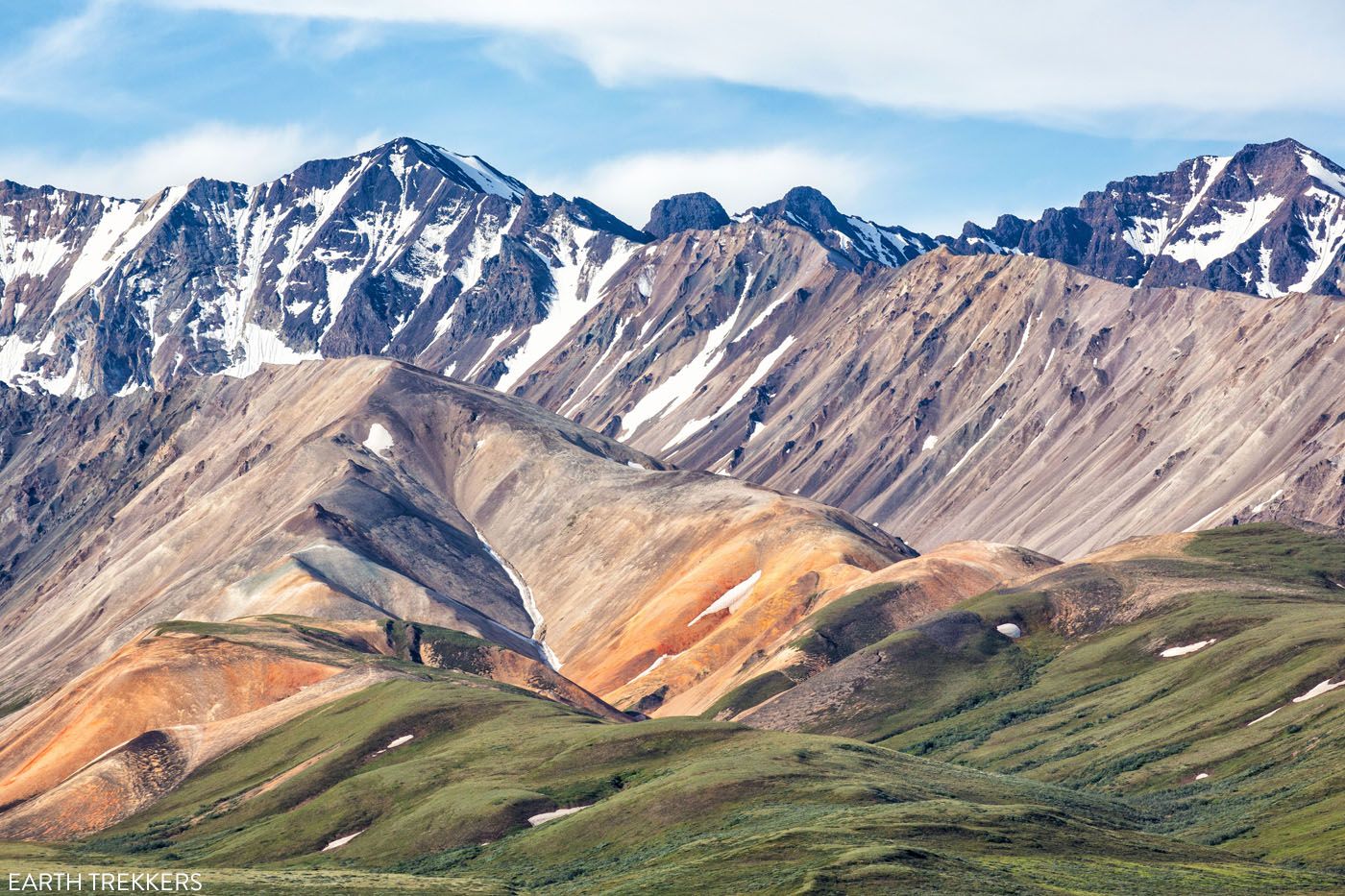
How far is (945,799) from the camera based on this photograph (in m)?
101

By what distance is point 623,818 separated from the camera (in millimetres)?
101375

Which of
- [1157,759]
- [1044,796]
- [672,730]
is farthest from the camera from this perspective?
[1157,759]

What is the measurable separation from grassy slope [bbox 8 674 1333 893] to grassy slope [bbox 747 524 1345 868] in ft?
28.2

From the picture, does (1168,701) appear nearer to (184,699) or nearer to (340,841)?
(340,841)

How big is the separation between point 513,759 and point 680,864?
126 feet

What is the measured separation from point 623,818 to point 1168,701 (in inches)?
2540

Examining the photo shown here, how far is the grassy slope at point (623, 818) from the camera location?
8481cm

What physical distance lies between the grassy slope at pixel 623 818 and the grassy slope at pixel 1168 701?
8.59 meters

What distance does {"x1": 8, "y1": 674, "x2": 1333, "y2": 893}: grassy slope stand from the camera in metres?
84.8

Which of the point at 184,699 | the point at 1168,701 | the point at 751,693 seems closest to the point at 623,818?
the point at 1168,701

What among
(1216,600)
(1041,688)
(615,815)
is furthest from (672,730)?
(1216,600)

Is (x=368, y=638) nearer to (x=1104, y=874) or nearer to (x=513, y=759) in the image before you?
(x=513, y=759)

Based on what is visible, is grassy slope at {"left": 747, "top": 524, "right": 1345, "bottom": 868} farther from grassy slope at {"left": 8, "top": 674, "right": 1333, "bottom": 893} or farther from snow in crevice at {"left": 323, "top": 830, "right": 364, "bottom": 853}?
snow in crevice at {"left": 323, "top": 830, "right": 364, "bottom": 853}

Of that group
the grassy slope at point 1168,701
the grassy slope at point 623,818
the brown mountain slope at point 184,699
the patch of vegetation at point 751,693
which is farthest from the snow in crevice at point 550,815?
the patch of vegetation at point 751,693
